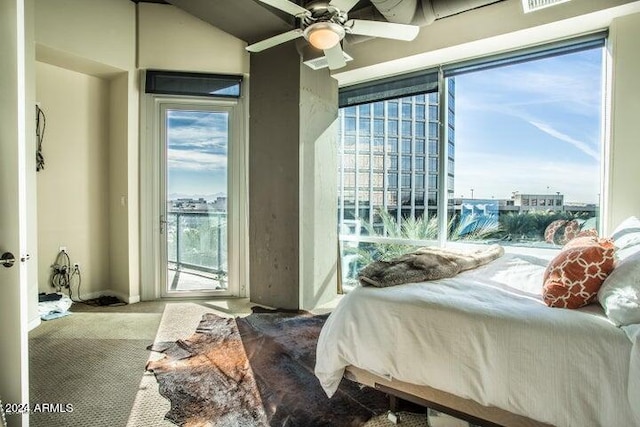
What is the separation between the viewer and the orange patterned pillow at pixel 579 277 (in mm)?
1554

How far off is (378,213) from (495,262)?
1713 mm

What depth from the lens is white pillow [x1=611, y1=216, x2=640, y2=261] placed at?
190 centimetres

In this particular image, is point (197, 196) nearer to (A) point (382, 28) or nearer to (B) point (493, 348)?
(A) point (382, 28)

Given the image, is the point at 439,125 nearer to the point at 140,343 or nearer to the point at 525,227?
the point at 525,227

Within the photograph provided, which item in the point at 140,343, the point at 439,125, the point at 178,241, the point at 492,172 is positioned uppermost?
the point at 439,125

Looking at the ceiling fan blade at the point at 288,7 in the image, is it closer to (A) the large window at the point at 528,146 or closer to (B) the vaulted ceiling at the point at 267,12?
(B) the vaulted ceiling at the point at 267,12

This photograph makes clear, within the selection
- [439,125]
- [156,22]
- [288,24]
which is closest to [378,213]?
[439,125]

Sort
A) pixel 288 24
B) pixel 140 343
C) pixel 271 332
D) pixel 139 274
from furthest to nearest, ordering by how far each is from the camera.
Answer: pixel 139 274, pixel 288 24, pixel 271 332, pixel 140 343

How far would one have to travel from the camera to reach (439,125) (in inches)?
147

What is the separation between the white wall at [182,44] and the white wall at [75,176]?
2.34ft

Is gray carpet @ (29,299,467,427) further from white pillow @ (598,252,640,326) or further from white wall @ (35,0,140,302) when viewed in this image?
white pillow @ (598,252,640,326)

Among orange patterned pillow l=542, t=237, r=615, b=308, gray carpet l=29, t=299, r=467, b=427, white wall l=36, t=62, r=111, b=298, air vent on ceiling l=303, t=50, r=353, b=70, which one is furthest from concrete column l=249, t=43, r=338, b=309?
orange patterned pillow l=542, t=237, r=615, b=308

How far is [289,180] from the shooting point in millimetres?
3646

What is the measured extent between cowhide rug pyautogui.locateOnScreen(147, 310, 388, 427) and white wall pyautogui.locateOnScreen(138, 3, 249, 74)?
2819mm
